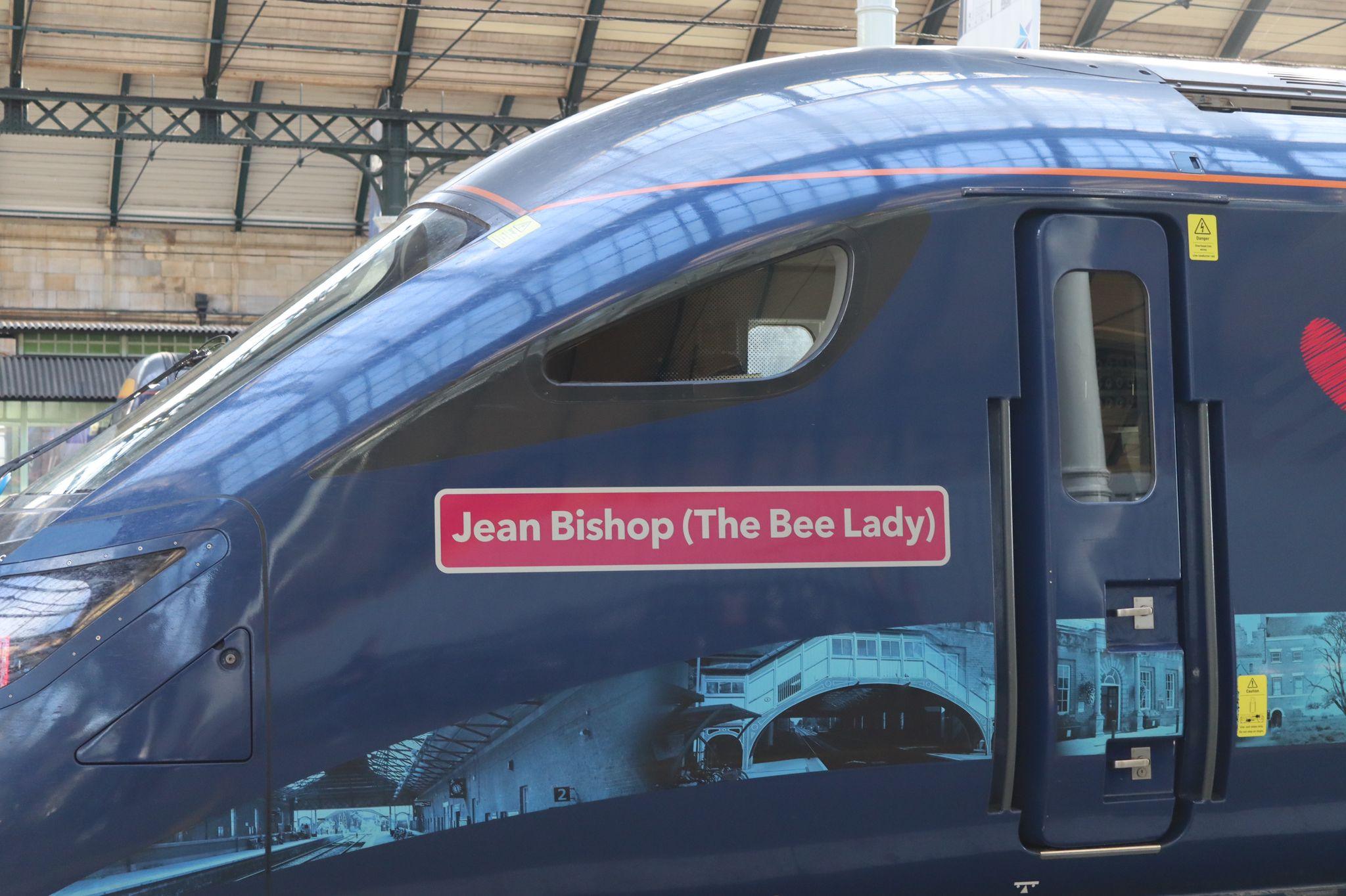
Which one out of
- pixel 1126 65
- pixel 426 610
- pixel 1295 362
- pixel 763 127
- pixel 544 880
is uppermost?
pixel 1126 65

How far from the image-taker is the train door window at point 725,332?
320 cm

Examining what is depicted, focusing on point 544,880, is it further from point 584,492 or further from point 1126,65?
point 1126,65

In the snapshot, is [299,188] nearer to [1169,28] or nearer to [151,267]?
[151,267]

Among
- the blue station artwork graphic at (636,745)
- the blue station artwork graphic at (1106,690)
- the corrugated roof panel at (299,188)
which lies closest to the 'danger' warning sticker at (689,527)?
the blue station artwork graphic at (636,745)

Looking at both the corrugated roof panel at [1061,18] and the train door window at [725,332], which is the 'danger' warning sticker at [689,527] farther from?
the corrugated roof panel at [1061,18]

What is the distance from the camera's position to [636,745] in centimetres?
314

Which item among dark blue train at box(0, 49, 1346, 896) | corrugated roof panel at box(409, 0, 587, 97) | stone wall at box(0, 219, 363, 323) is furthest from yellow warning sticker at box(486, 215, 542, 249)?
stone wall at box(0, 219, 363, 323)

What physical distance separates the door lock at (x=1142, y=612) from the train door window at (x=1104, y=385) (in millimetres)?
260

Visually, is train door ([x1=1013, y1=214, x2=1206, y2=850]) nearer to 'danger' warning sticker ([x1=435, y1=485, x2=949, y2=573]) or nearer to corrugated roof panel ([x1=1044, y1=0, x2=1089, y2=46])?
'danger' warning sticker ([x1=435, y1=485, x2=949, y2=573])

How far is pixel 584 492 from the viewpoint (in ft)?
10.3

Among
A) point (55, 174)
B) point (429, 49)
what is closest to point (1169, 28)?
point (429, 49)

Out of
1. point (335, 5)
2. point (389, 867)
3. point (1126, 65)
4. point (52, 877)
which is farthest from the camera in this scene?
point (335, 5)

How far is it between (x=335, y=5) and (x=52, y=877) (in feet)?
69.5

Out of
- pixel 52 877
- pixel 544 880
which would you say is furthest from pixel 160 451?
pixel 544 880
